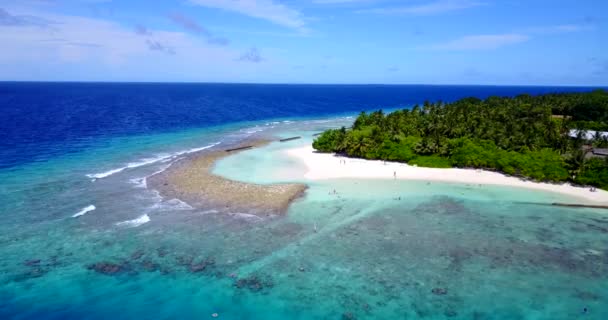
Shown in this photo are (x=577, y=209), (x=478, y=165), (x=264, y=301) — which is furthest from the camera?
(x=478, y=165)

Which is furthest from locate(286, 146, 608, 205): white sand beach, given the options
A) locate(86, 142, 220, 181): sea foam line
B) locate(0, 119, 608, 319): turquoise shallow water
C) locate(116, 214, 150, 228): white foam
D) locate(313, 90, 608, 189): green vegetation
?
locate(116, 214, 150, 228): white foam

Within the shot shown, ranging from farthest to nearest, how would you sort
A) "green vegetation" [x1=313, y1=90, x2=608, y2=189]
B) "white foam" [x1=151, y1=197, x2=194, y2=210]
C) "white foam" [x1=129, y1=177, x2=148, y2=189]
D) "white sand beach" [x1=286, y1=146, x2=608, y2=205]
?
"green vegetation" [x1=313, y1=90, x2=608, y2=189] < "white foam" [x1=129, y1=177, x2=148, y2=189] < "white sand beach" [x1=286, y1=146, x2=608, y2=205] < "white foam" [x1=151, y1=197, x2=194, y2=210]

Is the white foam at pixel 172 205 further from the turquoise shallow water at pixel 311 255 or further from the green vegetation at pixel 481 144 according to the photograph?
the green vegetation at pixel 481 144

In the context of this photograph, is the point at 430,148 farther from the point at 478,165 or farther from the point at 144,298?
the point at 144,298

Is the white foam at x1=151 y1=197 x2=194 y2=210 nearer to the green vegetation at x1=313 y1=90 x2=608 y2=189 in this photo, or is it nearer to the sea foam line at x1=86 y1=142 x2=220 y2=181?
the sea foam line at x1=86 y1=142 x2=220 y2=181

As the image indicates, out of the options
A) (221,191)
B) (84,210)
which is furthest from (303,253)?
(84,210)

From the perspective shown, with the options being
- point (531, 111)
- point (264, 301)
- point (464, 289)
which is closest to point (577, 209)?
point (464, 289)
